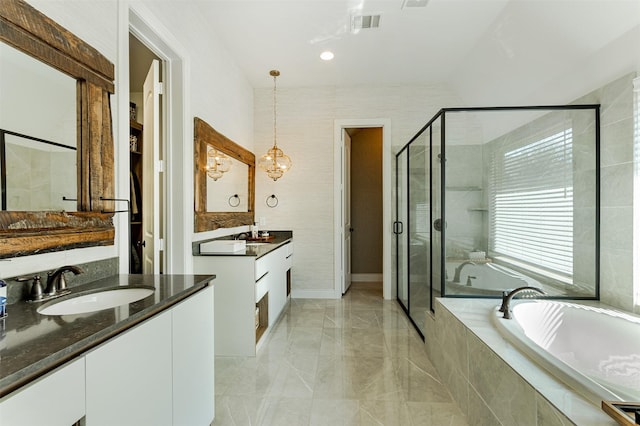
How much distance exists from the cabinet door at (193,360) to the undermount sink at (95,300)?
0.19 meters

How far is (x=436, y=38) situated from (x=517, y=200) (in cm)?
Result: 173

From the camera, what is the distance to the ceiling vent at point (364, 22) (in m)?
2.69

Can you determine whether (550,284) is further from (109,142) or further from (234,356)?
(109,142)

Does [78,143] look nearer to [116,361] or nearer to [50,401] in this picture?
[116,361]

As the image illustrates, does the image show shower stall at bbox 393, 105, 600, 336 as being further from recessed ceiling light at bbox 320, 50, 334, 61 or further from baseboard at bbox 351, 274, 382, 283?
baseboard at bbox 351, 274, 382, 283

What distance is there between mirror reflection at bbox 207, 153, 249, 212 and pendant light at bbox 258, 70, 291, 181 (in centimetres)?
26

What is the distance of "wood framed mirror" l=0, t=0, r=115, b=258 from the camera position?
1.12 meters

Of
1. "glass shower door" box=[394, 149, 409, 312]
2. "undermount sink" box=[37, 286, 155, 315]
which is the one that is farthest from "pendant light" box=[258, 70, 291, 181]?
"undermount sink" box=[37, 286, 155, 315]

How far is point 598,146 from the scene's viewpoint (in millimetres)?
2156

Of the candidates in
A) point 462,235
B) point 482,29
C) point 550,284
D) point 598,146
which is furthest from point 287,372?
point 482,29

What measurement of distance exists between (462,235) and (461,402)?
109cm

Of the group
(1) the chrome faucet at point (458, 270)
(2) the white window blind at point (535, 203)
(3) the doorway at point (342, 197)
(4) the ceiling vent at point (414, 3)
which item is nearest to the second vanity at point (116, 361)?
(1) the chrome faucet at point (458, 270)

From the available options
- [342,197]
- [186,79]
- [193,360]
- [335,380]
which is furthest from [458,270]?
[186,79]

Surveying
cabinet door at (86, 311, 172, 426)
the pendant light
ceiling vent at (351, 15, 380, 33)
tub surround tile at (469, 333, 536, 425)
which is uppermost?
ceiling vent at (351, 15, 380, 33)
